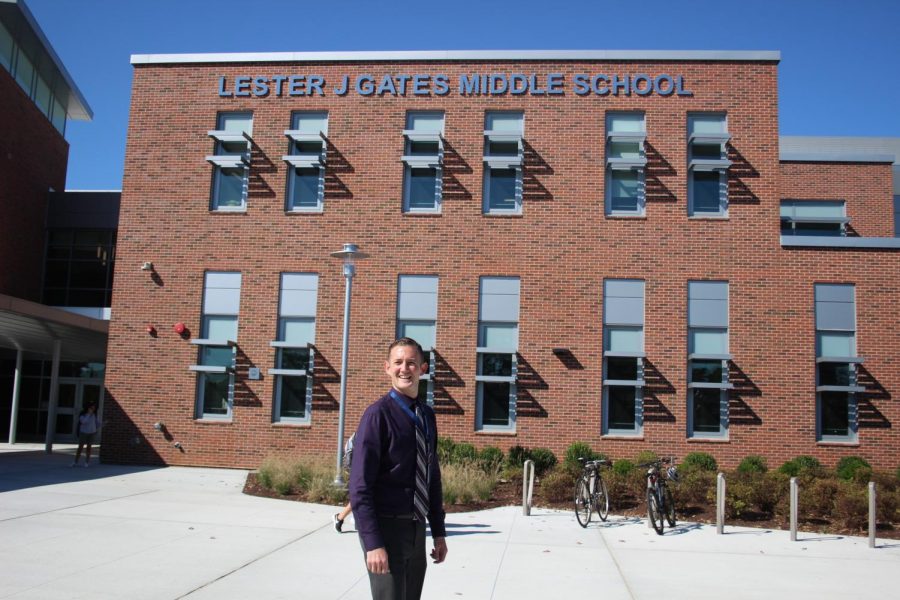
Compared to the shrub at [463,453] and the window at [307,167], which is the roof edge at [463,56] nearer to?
the window at [307,167]

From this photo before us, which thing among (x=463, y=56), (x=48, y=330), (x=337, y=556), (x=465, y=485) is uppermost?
(x=463, y=56)

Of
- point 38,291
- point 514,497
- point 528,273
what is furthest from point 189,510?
point 38,291

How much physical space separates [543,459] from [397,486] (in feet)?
43.7

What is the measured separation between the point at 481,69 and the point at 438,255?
469 cm

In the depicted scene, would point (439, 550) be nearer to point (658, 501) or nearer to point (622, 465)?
point (658, 501)

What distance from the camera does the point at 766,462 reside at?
17578 millimetres

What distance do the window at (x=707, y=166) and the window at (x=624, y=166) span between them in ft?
3.81

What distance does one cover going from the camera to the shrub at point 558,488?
544 inches

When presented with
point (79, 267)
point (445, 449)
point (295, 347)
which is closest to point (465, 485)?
point (445, 449)

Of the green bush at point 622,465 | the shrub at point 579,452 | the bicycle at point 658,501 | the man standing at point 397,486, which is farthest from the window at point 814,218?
the man standing at point 397,486

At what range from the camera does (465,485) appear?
45.1 feet

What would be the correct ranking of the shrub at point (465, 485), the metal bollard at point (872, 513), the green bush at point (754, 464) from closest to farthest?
1. the metal bollard at point (872, 513)
2. the shrub at point (465, 485)
3. the green bush at point (754, 464)

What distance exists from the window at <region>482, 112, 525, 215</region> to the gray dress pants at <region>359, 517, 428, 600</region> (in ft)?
49.1

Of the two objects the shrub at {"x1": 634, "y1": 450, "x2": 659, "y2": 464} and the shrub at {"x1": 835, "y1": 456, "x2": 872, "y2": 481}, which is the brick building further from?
the shrub at {"x1": 634, "y1": 450, "x2": 659, "y2": 464}
